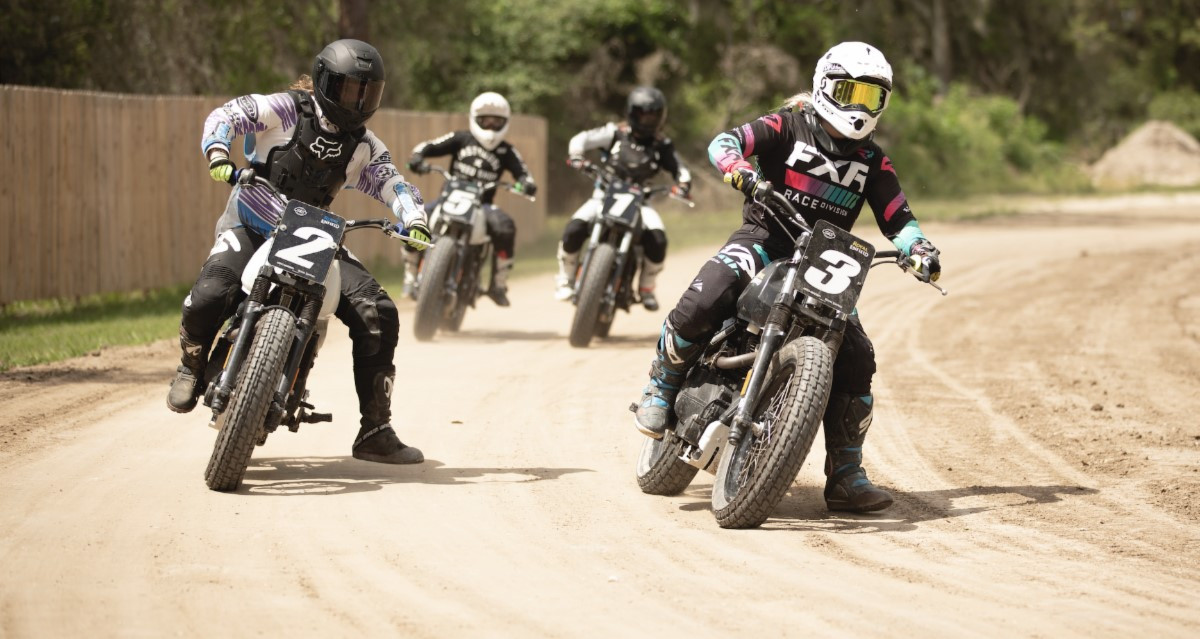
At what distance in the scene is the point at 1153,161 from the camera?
47.5 m

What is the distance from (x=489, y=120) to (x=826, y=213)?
691 cm

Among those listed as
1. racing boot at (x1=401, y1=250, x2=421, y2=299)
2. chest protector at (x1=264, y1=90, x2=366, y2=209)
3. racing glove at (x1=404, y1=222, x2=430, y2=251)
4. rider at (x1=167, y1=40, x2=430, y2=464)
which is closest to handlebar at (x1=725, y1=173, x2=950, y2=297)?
racing glove at (x1=404, y1=222, x2=430, y2=251)

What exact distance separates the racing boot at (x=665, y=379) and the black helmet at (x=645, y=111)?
6.34 m

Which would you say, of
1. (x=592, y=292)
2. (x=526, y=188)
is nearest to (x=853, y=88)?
(x=592, y=292)

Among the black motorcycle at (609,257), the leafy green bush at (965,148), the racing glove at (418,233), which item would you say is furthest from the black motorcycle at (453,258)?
the leafy green bush at (965,148)

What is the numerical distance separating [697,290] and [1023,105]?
54.8 m

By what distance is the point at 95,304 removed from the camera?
15117 mm

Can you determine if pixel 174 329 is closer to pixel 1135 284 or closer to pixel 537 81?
pixel 1135 284

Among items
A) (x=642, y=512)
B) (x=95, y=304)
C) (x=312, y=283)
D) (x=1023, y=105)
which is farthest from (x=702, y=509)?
(x=1023, y=105)

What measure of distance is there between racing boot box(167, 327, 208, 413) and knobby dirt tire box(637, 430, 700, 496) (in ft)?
7.27

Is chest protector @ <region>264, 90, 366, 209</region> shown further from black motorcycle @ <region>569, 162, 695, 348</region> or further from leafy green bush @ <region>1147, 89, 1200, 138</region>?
leafy green bush @ <region>1147, 89, 1200, 138</region>

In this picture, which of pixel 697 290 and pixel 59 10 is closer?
pixel 697 290

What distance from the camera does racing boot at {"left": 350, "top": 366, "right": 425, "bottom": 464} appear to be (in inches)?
294

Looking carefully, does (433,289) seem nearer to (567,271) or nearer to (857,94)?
(567,271)
